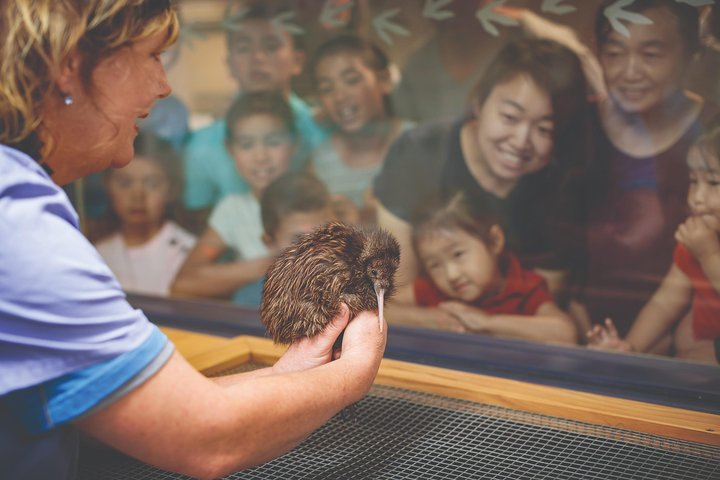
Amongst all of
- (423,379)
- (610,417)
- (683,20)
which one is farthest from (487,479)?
(683,20)

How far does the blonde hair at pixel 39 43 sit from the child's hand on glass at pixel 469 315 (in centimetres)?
140

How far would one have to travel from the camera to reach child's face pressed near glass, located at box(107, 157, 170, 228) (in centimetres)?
271

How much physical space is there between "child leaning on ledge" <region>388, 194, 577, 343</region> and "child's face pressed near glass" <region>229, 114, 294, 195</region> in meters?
0.56

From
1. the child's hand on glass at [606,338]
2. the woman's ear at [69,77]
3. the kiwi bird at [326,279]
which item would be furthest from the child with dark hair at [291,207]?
the woman's ear at [69,77]

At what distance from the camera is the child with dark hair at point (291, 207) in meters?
2.42

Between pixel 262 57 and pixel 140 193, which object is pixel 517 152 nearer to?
pixel 262 57

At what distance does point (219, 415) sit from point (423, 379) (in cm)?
86

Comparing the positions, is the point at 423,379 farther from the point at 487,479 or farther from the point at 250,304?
the point at 250,304

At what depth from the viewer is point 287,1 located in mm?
2340

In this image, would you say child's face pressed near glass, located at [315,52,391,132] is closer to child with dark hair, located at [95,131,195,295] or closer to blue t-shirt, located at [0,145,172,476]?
child with dark hair, located at [95,131,195,295]

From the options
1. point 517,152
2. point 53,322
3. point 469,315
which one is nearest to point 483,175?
point 517,152

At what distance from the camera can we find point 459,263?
2.17 meters

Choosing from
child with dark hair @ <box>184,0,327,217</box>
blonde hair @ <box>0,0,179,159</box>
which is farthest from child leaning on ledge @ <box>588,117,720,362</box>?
blonde hair @ <box>0,0,179,159</box>

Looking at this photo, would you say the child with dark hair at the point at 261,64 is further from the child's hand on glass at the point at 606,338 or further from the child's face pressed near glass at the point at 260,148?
the child's hand on glass at the point at 606,338
